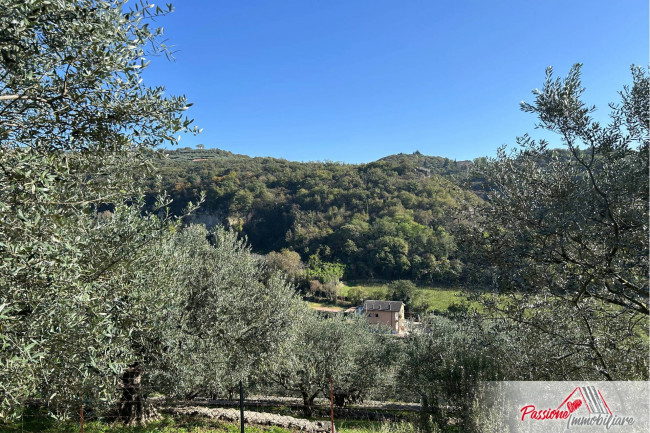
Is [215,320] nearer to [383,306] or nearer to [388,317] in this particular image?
[388,317]

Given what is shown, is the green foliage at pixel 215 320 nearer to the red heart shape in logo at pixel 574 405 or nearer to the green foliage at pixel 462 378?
the green foliage at pixel 462 378

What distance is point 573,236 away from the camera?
421cm

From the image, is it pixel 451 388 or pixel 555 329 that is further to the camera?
pixel 451 388

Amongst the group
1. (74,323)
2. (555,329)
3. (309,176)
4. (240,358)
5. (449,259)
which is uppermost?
(309,176)

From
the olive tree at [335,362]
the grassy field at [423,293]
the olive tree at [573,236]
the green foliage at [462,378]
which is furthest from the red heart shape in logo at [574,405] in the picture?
the grassy field at [423,293]

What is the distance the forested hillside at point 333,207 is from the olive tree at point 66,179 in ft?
170

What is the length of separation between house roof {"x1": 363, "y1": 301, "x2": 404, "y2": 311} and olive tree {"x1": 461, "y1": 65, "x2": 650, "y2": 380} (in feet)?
150

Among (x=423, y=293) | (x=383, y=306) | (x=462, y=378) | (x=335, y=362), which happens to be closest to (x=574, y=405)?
(x=462, y=378)

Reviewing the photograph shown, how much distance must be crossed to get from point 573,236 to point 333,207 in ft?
262

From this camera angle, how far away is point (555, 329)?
5.12 metres

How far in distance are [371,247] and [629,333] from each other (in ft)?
214

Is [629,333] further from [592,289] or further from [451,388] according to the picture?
[451,388]

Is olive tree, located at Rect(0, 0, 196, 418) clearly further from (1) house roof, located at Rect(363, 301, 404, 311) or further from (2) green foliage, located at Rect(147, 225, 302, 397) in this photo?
(1) house roof, located at Rect(363, 301, 404, 311)

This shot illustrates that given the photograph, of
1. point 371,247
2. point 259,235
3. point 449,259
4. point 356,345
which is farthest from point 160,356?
point 259,235
